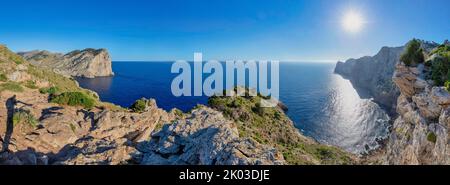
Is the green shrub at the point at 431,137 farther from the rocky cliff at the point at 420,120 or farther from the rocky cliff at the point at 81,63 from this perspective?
the rocky cliff at the point at 81,63

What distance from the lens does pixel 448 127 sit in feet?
62.3

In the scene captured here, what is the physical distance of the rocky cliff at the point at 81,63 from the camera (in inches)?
6772

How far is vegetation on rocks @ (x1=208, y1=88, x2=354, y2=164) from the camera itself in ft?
156

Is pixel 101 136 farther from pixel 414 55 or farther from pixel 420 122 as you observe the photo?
pixel 414 55

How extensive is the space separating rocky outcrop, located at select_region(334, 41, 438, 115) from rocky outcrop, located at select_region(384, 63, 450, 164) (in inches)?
3016

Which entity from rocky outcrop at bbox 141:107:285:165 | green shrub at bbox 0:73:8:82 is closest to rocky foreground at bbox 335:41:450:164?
rocky outcrop at bbox 141:107:285:165

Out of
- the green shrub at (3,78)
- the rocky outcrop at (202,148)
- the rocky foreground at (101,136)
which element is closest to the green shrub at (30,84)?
the rocky foreground at (101,136)

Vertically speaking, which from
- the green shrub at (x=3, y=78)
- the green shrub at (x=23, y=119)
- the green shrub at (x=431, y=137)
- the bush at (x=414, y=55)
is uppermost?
the bush at (x=414, y=55)

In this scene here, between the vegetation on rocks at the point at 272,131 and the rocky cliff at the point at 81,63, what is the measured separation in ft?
466

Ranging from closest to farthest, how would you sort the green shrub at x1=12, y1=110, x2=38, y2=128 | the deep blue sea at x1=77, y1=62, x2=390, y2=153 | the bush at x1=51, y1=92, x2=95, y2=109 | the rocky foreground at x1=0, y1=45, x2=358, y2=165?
the rocky foreground at x1=0, y1=45, x2=358, y2=165 < the green shrub at x1=12, y1=110, x2=38, y2=128 < the bush at x1=51, y1=92, x2=95, y2=109 < the deep blue sea at x1=77, y1=62, x2=390, y2=153

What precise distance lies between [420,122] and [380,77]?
436 feet

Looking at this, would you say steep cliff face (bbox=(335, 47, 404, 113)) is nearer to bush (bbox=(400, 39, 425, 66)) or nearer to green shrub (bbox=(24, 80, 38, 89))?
bush (bbox=(400, 39, 425, 66))

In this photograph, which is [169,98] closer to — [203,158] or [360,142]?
[360,142]
